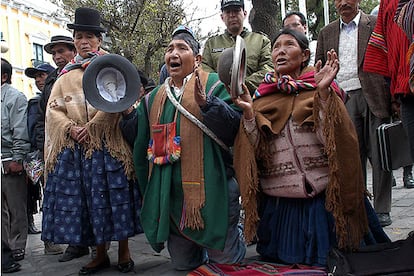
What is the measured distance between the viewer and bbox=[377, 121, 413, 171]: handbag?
304cm

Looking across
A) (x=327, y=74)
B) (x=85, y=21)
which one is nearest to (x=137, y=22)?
(x=85, y=21)

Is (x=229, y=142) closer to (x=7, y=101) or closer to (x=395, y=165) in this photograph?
(x=395, y=165)

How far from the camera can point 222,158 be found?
316cm

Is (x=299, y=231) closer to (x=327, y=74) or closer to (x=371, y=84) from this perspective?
(x=327, y=74)

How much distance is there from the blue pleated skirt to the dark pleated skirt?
91 cm

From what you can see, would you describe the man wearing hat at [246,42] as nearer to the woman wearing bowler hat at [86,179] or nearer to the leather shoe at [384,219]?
the woman wearing bowler hat at [86,179]

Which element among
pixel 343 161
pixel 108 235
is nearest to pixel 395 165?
pixel 343 161

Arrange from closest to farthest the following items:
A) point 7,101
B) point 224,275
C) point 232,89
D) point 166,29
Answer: point 232,89 → point 224,275 → point 7,101 → point 166,29

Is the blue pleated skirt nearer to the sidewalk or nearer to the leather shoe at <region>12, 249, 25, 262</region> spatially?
the sidewalk

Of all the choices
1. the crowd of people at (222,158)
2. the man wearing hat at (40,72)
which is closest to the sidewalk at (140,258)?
the crowd of people at (222,158)

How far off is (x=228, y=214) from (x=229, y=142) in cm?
47

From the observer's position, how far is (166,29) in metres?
13.8

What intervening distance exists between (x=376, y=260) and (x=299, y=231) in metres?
0.50

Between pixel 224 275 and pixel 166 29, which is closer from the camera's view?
pixel 224 275
